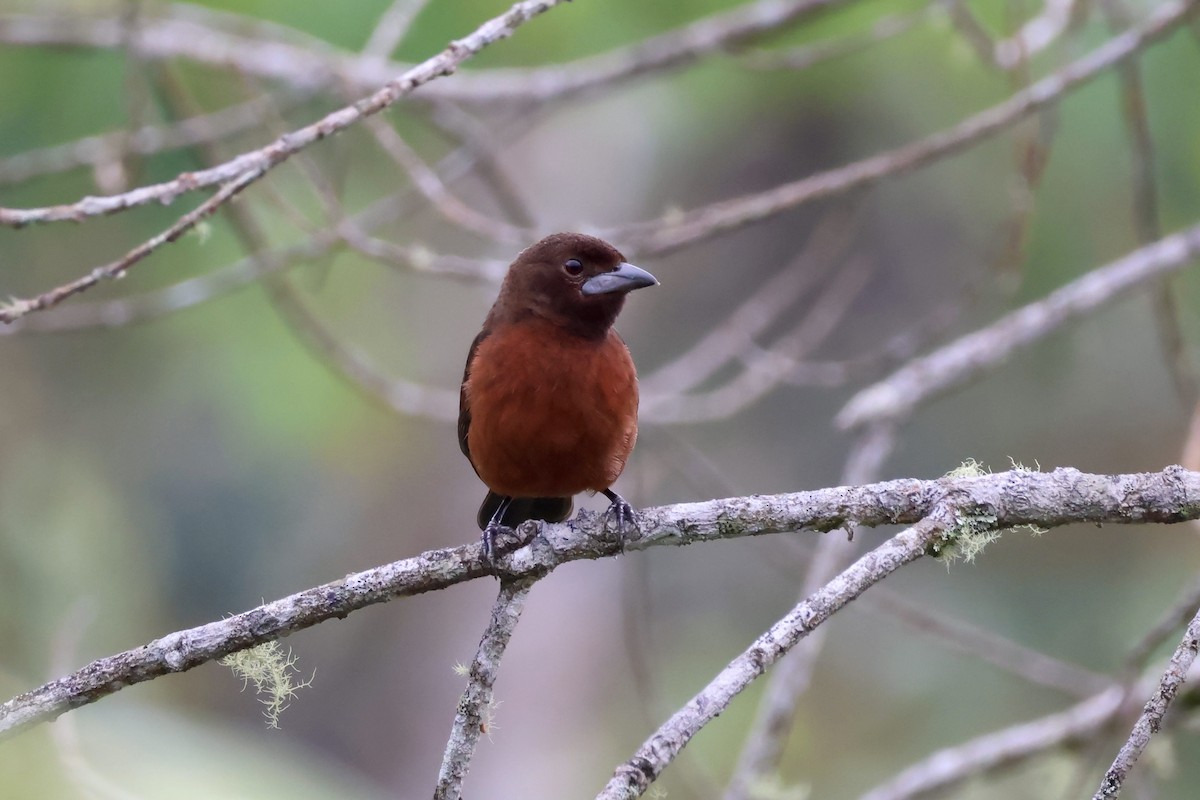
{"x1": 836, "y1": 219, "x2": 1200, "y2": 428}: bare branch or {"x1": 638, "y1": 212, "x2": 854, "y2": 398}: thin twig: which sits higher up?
{"x1": 638, "y1": 212, "x2": 854, "y2": 398}: thin twig

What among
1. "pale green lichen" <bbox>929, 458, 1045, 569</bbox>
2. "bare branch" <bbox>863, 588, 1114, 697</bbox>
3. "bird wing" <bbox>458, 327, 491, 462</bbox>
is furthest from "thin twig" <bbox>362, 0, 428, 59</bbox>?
"pale green lichen" <bbox>929, 458, 1045, 569</bbox>

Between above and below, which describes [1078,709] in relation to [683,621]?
below

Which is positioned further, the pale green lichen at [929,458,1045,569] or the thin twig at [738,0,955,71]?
the thin twig at [738,0,955,71]

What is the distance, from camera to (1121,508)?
2562mm

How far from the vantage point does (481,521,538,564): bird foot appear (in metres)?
2.69

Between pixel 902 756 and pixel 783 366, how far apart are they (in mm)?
2847

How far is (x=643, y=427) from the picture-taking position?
18.5 feet

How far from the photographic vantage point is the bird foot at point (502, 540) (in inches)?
106

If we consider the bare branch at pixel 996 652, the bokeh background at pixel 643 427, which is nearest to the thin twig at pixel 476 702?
the bare branch at pixel 996 652

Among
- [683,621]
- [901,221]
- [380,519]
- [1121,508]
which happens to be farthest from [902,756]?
[1121,508]

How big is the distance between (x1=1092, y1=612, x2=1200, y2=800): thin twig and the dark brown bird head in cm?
199

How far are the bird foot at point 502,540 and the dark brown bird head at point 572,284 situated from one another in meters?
0.99

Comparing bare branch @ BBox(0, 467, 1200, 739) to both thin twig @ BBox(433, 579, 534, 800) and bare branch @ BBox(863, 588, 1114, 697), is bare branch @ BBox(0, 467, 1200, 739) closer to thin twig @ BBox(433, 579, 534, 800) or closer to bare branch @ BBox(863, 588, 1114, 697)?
thin twig @ BBox(433, 579, 534, 800)

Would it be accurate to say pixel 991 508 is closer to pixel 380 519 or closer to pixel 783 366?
pixel 783 366
